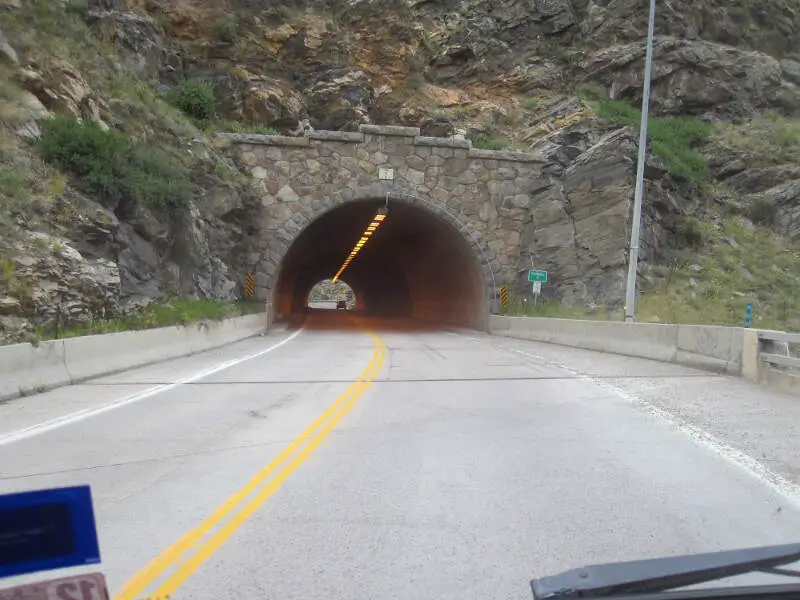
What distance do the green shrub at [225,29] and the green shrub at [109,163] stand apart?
14.5 meters

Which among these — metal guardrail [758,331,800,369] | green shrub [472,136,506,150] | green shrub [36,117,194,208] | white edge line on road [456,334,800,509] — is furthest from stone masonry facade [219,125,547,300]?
white edge line on road [456,334,800,509]

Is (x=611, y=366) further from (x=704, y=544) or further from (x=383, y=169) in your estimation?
(x=383, y=169)

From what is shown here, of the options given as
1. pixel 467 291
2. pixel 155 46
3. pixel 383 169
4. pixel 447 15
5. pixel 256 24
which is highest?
pixel 447 15

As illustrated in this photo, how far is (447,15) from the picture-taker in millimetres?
40562

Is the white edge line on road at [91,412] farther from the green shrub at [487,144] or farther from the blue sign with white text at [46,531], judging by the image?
the green shrub at [487,144]

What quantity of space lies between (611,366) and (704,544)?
11261 millimetres

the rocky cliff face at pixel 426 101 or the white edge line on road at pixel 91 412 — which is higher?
the rocky cliff face at pixel 426 101

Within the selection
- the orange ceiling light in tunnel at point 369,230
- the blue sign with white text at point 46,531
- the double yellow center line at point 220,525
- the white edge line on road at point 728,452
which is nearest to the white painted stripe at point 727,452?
the white edge line on road at point 728,452

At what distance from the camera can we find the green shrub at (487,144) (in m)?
32.4

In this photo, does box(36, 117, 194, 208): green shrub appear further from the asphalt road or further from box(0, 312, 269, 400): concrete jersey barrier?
the asphalt road

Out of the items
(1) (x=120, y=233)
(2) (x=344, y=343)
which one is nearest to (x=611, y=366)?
(2) (x=344, y=343)

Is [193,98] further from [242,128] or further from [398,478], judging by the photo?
[398,478]

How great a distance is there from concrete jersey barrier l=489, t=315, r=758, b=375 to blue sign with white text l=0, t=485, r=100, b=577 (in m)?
12.4

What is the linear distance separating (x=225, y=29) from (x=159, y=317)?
20781 mm
